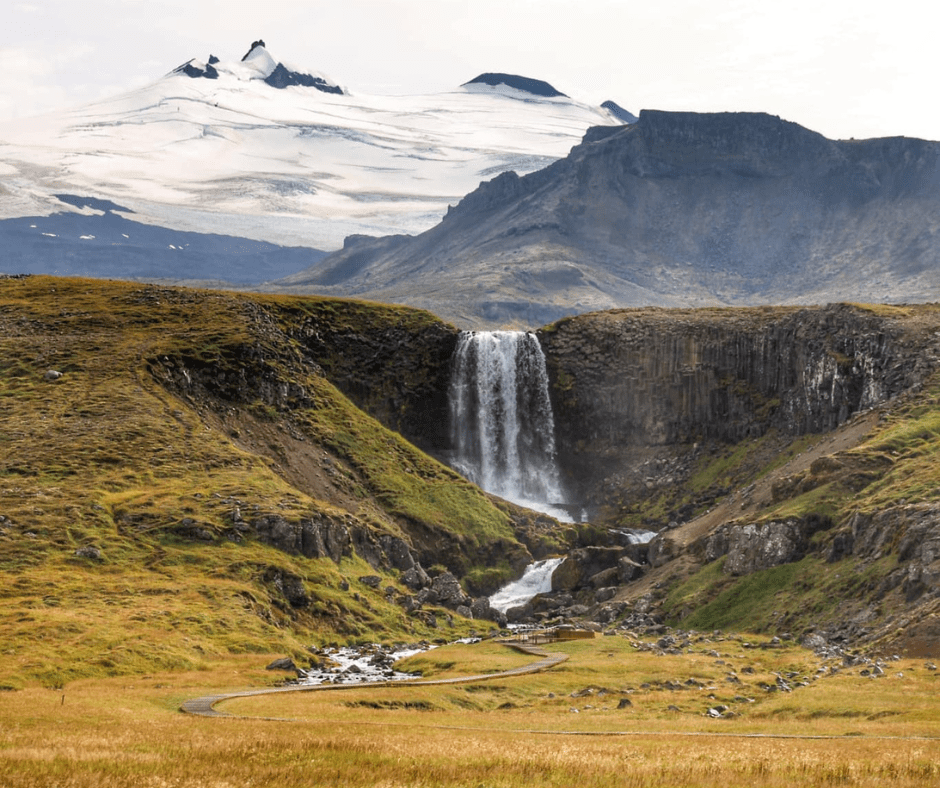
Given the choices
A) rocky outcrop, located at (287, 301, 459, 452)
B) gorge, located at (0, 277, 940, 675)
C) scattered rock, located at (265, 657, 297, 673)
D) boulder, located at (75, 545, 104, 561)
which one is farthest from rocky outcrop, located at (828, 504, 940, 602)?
rocky outcrop, located at (287, 301, 459, 452)

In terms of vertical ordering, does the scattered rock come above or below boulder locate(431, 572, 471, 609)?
above

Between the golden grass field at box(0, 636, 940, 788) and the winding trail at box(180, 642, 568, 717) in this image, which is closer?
the golden grass field at box(0, 636, 940, 788)

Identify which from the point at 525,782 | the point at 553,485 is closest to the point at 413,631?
the point at 553,485

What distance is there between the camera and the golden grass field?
33406 millimetres

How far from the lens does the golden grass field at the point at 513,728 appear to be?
33406mm

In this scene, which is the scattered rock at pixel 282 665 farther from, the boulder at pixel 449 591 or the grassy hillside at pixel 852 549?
the grassy hillside at pixel 852 549

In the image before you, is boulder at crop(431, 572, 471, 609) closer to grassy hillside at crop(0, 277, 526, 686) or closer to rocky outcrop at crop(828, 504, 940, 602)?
grassy hillside at crop(0, 277, 526, 686)

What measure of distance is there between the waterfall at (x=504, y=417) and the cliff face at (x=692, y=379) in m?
2.93

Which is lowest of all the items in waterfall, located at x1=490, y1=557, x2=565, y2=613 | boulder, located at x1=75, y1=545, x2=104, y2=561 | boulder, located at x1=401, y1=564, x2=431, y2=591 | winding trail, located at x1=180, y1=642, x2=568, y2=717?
waterfall, located at x1=490, y1=557, x2=565, y2=613

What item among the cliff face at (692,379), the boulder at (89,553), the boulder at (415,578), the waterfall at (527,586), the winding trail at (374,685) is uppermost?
the cliff face at (692,379)

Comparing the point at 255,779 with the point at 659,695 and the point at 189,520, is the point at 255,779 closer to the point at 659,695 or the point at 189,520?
the point at 659,695

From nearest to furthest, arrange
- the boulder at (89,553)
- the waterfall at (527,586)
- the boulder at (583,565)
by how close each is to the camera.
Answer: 1. the boulder at (89,553)
2. the boulder at (583,565)
3. the waterfall at (527,586)

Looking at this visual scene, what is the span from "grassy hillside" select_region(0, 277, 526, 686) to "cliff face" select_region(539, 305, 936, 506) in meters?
29.0

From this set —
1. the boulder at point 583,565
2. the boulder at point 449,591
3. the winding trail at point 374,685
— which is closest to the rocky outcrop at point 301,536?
the boulder at point 449,591
